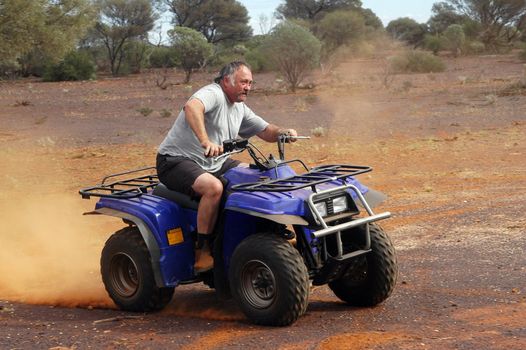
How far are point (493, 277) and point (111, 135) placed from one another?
14830 mm

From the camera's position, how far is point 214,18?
199ft

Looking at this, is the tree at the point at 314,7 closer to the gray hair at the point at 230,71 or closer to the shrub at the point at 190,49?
the shrub at the point at 190,49

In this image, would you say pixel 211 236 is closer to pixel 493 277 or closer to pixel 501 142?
pixel 493 277

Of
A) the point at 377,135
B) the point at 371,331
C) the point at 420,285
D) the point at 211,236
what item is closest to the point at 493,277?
the point at 420,285

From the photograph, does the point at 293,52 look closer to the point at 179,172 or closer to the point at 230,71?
the point at 230,71

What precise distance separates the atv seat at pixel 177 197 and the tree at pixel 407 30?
5182 centimetres

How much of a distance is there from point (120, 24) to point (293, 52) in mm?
24827

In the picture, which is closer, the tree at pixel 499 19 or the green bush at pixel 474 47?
the green bush at pixel 474 47

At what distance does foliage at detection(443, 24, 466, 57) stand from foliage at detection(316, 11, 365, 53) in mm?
5750

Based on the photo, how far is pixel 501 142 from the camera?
1645 centimetres

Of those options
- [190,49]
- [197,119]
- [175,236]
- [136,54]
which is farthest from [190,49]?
[197,119]

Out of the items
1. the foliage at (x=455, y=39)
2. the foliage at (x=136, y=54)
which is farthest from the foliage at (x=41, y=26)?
the foliage at (x=455, y=39)

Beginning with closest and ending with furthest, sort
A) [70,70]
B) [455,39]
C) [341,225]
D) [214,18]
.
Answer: [341,225]
[70,70]
[455,39]
[214,18]

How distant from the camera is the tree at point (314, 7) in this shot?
62.9 m
